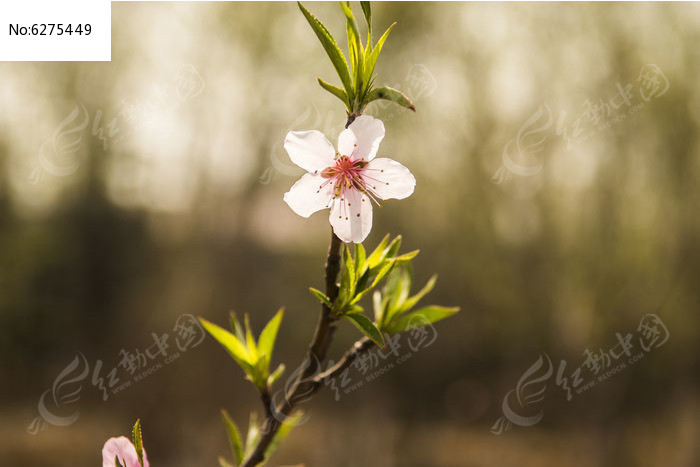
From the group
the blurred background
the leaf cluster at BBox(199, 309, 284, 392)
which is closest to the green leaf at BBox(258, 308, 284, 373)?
the leaf cluster at BBox(199, 309, 284, 392)

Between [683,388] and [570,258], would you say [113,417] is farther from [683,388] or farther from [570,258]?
[683,388]

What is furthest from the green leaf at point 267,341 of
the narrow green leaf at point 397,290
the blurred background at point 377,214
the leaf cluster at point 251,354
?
the blurred background at point 377,214

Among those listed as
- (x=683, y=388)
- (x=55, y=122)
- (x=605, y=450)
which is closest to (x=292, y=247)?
(x=55, y=122)

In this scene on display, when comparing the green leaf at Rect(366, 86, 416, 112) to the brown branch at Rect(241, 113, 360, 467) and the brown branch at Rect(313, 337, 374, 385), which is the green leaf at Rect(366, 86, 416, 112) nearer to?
the brown branch at Rect(241, 113, 360, 467)

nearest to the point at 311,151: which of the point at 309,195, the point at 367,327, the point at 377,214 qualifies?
the point at 309,195

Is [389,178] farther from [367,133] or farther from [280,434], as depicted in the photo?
[280,434]

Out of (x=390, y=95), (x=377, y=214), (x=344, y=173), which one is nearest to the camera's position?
(x=390, y=95)
